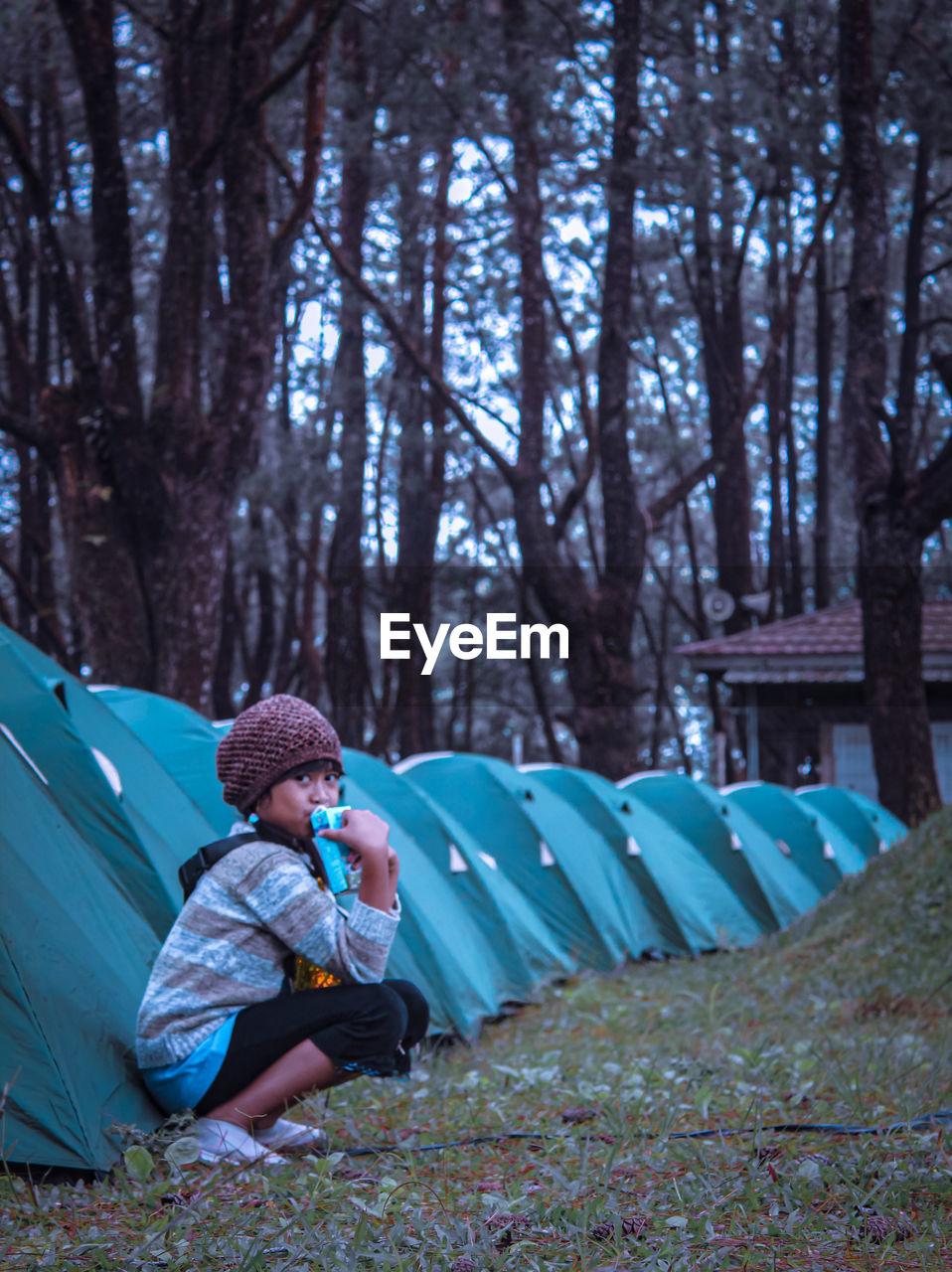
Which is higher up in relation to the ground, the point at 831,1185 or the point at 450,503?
the point at 450,503

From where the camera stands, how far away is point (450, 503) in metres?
25.8

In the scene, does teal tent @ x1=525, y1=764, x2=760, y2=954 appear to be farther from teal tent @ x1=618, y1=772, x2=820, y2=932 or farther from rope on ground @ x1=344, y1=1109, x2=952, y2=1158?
rope on ground @ x1=344, y1=1109, x2=952, y2=1158

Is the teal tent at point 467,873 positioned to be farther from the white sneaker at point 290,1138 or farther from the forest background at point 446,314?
the white sneaker at point 290,1138

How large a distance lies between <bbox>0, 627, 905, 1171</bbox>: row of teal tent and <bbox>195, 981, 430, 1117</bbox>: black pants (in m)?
0.31

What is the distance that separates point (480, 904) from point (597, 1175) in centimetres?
419

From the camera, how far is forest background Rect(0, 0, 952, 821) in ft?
26.4

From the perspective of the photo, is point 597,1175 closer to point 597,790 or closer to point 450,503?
point 597,790

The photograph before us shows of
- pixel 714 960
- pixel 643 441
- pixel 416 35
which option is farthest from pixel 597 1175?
pixel 643 441

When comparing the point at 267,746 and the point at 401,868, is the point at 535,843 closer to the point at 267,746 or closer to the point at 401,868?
the point at 401,868

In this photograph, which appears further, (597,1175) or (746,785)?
(746,785)

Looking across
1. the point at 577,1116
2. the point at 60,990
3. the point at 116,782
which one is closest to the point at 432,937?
the point at 116,782

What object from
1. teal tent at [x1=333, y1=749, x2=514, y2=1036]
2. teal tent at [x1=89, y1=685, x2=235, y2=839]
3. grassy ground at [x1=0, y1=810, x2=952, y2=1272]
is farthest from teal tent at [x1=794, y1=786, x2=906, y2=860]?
teal tent at [x1=89, y1=685, x2=235, y2=839]

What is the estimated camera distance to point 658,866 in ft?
31.0

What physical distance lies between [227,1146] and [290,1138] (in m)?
0.22
